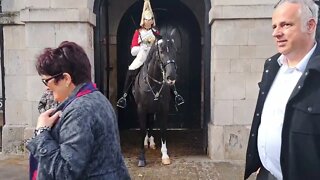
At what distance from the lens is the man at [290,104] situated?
1.97 meters

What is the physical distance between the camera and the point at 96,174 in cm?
198

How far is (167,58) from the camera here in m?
5.29

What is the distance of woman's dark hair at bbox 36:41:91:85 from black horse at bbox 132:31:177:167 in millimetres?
3249

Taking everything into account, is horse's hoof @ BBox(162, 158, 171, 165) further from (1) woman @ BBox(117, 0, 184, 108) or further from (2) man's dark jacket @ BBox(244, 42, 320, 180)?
(2) man's dark jacket @ BBox(244, 42, 320, 180)

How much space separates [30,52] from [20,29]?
682 millimetres

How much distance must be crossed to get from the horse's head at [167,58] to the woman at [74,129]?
124 inches

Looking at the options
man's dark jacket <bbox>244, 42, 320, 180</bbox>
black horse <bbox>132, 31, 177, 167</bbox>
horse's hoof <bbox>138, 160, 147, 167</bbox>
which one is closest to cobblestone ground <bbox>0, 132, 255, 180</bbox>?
horse's hoof <bbox>138, 160, 147, 167</bbox>

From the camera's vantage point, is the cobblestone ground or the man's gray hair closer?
the man's gray hair

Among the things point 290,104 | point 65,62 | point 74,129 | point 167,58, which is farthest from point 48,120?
point 167,58

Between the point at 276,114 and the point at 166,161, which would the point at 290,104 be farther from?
the point at 166,161

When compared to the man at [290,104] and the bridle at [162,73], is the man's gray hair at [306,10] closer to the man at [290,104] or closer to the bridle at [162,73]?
the man at [290,104]

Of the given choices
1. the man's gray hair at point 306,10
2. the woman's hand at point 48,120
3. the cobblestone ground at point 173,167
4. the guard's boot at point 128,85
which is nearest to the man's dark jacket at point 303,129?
the man's gray hair at point 306,10

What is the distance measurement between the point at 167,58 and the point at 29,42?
7.70ft

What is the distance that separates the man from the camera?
1968 millimetres
